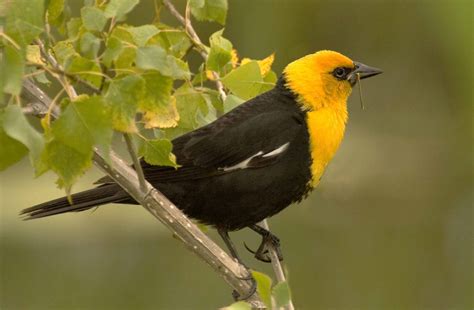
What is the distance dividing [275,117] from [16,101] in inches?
48.4

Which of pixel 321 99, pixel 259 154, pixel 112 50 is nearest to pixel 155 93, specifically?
pixel 112 50

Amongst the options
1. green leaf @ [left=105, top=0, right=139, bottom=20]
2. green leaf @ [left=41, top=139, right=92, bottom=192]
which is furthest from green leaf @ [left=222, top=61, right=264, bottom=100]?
green leaf @ [left=41, top=139, right=92, bottom=192]

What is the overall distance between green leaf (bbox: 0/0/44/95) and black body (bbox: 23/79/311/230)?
1052 millimetres

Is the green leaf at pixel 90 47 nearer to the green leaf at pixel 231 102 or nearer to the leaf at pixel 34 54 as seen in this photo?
the leaf at pixel 34 54

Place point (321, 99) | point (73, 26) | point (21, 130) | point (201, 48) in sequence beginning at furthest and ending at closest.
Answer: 1. point (321, 99)
2. point (201, 48)
3. point (73, 26)
4. point (21, 130)

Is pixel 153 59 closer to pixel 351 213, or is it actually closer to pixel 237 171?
pixel 237 171

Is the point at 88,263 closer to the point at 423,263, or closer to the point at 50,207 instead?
the point at 423,263

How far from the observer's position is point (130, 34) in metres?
1.88

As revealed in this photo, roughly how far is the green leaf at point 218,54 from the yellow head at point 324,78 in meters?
0.66

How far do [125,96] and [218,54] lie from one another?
59 cm

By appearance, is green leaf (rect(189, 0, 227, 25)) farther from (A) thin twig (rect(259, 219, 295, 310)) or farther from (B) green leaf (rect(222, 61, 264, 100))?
(A) thin twig (rect(259, 219, 295, 310))

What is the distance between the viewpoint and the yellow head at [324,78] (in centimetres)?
298

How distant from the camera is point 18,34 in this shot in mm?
1680

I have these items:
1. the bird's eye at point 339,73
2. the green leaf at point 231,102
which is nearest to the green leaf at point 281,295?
the green leaf at point 231,102
